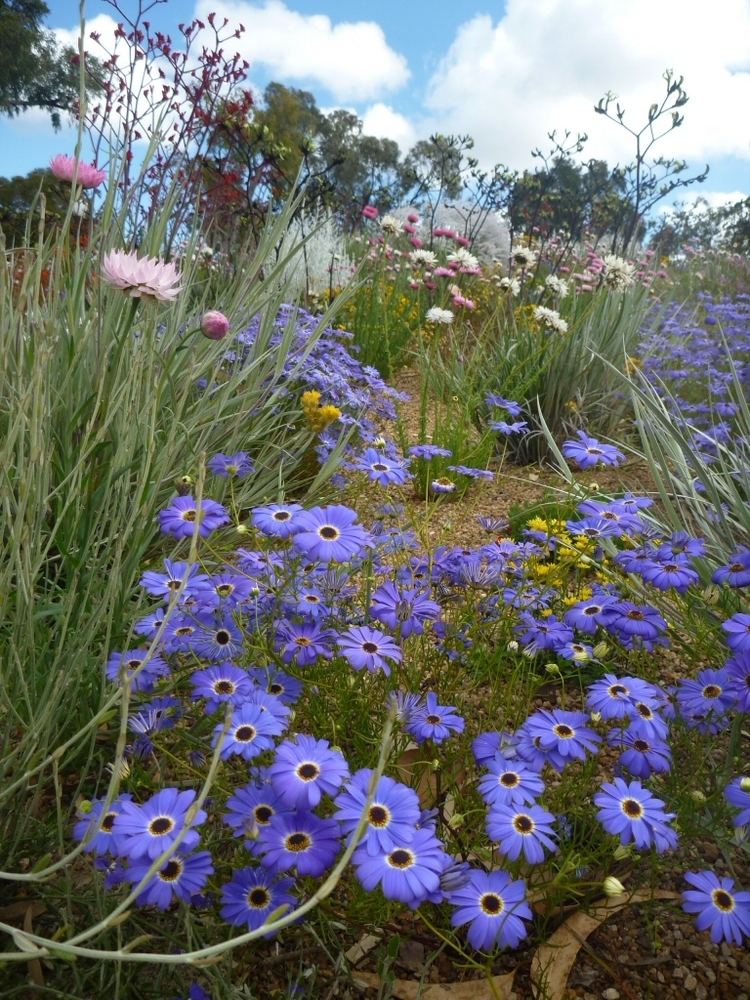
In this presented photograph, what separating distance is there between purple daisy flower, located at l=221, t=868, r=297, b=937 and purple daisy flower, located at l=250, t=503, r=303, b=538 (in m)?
0.51

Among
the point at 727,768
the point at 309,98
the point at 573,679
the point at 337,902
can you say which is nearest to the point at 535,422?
the point at 573,679

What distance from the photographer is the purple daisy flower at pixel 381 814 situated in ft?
2.89

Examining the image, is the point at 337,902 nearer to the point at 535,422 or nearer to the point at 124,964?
the point at 124,964

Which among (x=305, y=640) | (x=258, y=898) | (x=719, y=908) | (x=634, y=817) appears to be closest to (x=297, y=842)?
(x=258, y=898)

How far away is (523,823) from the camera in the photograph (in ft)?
3.27

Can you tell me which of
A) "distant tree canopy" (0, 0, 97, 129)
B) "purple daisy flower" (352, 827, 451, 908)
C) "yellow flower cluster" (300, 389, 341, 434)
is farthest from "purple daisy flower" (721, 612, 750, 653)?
"distant tree canopy" (0, 0, 97, 129)

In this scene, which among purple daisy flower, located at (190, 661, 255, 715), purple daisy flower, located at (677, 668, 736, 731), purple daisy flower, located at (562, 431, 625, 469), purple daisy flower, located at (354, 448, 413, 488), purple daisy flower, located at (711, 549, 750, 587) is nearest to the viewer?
purple daisy flower, located at (190, 661, 255, 715)

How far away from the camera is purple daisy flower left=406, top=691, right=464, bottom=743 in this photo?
1.14 m

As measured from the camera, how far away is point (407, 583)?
1.86 m

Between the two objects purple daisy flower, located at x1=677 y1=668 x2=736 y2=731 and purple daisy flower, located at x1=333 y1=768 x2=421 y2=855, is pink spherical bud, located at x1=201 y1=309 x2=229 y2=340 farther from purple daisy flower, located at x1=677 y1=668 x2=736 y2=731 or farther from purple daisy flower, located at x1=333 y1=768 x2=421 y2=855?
purple daisy flower, located at x1=677 y1=668 x2=736 y2=731

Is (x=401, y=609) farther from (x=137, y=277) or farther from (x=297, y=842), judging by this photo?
(x=137, y=277)

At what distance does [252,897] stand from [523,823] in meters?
0.38

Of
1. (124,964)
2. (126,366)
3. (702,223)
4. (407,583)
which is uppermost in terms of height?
(702,223)

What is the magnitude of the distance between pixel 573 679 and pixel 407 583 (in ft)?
1.81
